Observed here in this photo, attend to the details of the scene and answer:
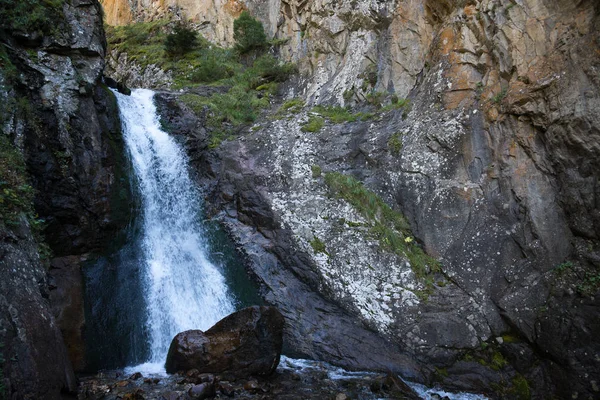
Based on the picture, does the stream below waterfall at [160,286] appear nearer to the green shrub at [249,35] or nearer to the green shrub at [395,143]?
the green shrub at [395,143]

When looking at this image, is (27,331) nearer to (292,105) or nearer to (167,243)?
(167,243)

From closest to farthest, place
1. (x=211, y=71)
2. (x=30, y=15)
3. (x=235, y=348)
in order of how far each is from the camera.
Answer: (x=235, y=348) → (x=30, y=15) → (x=211, y=71)

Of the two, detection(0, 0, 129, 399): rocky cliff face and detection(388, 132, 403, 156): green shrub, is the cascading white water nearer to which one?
detection(0, 0, 129, 399): rocky cliff face

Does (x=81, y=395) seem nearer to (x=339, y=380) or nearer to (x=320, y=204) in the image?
(x=339, y=380)

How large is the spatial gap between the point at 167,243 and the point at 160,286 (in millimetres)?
1474

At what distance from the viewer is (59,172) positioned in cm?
913

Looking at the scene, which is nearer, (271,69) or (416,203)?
(416,203)

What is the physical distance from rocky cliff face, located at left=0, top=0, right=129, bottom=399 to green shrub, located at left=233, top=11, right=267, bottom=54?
852 centimetres

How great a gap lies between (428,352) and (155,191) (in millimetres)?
8340

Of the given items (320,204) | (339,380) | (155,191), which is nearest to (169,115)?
(155,191)

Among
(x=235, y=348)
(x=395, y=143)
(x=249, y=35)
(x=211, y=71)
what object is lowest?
(x=235, y=348)

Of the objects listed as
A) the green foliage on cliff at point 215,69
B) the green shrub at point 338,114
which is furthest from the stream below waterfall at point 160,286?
the green shrub at point 338,114

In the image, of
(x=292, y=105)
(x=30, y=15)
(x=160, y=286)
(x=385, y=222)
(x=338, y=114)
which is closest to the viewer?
(x=160, y=286)

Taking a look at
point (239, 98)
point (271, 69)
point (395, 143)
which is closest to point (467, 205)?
point (395, 143)
